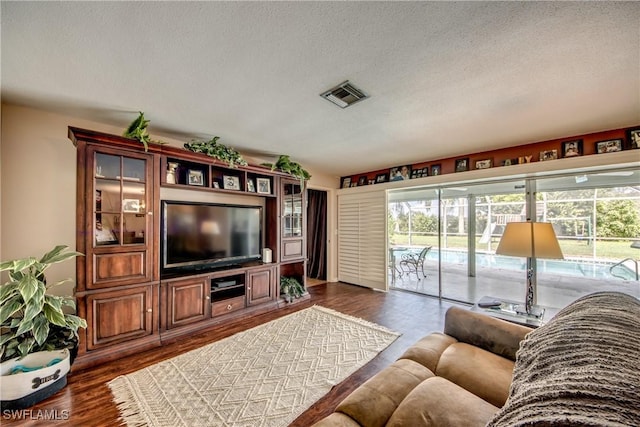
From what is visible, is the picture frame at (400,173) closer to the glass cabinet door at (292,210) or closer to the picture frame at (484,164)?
the picture frame at (484,164)

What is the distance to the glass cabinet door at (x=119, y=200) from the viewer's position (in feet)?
7.78

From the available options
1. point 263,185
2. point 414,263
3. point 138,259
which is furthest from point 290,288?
point 414,263

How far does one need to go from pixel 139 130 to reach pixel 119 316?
6.04ft

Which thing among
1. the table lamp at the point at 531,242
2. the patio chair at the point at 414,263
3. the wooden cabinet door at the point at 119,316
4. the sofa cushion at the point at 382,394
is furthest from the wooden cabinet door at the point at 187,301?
the patio chair at the point at 414,263

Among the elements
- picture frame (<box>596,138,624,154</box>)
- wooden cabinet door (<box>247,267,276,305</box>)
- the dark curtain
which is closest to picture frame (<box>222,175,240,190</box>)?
wooden cabinet door (<box>247,267,276,305</box>)

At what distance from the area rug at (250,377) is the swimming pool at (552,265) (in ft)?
7.21

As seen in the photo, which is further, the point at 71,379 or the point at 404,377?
the point at 71,379

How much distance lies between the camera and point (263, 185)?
3826 millimetres

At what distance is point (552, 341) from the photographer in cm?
85

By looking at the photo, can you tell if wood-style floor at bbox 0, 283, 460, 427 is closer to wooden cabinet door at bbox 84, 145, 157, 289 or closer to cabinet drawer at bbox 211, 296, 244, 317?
cabinet drawer at bbox 211, 296, 244, 317

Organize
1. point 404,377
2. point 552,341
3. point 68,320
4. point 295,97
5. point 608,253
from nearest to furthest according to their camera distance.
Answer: point 552,341 < point 404,377 < point 68,320 < point 295,97 < point 608,253

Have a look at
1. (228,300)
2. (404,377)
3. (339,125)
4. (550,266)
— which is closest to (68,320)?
(228,300)

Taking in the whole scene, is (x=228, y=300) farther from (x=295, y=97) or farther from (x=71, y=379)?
(x=295, y=97)

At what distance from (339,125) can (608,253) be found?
11.9ft
